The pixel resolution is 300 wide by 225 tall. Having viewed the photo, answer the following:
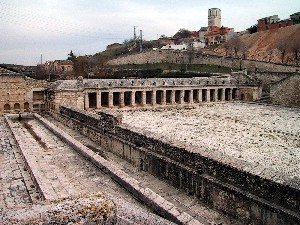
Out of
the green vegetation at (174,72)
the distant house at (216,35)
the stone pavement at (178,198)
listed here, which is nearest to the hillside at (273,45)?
the distant house at (216,35)

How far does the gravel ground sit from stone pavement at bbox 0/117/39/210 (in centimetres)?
466

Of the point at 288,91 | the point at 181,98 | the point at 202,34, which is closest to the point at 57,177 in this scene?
the point at 181,98

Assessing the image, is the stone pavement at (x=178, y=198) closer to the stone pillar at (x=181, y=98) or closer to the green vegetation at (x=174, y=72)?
the stone pillar at (x=181, y=98)

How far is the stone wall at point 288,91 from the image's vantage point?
3556cm

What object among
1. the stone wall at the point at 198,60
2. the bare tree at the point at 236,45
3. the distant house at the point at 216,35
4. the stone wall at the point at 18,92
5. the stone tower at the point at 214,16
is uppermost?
the stone tower at the point at 214,16

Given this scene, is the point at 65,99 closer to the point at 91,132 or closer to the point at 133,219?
the point at 91,132

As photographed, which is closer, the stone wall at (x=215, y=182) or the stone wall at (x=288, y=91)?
the stone wall at (x=215, y=182)

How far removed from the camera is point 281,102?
36.8 metres

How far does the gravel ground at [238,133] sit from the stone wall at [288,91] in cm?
182

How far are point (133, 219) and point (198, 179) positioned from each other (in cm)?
555

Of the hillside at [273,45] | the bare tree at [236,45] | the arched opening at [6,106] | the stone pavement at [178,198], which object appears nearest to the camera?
the stone pavement at [178,198]

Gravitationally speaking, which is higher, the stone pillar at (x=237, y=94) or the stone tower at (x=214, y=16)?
the stone tower at (x=214, y=16)

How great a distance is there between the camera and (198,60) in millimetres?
71938

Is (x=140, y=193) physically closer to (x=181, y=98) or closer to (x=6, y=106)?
(x=6, y=106)
